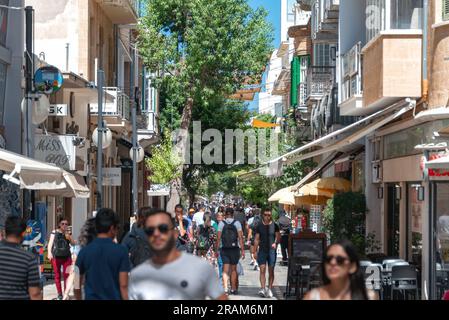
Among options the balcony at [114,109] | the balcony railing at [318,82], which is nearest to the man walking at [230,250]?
the balcony at [114,109]

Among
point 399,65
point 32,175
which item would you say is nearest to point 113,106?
point 399,65

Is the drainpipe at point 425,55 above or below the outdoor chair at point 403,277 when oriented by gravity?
above

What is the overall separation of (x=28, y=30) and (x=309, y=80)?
74.4 ft

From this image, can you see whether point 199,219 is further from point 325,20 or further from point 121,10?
point 121,10

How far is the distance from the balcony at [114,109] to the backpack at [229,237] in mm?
16037

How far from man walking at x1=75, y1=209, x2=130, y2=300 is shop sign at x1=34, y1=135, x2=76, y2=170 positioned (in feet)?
56.7

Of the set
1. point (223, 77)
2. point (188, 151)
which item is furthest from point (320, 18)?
point (188, 151)

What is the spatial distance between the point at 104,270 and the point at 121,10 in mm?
32672

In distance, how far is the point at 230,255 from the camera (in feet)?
72.1

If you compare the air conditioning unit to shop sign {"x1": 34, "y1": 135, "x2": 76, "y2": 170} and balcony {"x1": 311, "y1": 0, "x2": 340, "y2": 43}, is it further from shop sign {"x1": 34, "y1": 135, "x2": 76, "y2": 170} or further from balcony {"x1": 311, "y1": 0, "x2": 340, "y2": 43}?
shop sign {"x1": 34, "y1": 135, "x2": 76, "y2": 170}

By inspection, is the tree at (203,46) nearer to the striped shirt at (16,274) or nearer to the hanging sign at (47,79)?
the hanging sign at (47,79)

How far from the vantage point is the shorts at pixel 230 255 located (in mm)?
21922

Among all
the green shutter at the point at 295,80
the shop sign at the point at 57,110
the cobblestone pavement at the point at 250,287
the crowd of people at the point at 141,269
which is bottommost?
the cobblestone pavement at the point at 250,287

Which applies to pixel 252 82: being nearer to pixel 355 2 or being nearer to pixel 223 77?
pixel 223 77
